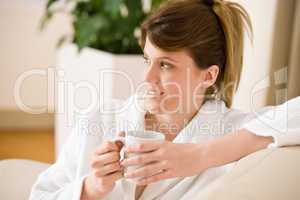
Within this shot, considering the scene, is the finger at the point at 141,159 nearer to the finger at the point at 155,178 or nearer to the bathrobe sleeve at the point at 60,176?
the finger at the point at 155,178

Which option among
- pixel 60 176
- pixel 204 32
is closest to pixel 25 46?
Answer: pixel 60 176

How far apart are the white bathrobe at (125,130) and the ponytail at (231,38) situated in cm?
6

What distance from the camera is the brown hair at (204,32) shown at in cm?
128

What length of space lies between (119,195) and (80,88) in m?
1.62

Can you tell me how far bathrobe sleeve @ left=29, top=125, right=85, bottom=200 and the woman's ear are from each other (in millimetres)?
377

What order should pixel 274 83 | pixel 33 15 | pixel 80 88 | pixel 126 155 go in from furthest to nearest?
1. pixel 33 15
2. pixel 80 88
3. pixel 274 83
4. pixel 126 155

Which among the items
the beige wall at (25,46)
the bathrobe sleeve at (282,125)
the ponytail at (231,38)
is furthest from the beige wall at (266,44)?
the beige wall at (25,46)

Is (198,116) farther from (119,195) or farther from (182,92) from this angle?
(119,195)

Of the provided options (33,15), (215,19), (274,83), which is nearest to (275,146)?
(215,19)

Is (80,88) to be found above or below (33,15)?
below

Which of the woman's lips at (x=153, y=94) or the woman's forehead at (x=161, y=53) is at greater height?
the woman's forehead at (x=161, y=53)

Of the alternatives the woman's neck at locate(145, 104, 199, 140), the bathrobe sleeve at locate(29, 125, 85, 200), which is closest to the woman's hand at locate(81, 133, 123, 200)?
the bathrobe sleeve at locate(29, 125, 85, 200)

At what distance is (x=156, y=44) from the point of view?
1275 millimetres

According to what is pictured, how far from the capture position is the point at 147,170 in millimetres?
1015
